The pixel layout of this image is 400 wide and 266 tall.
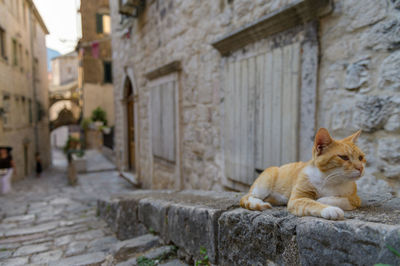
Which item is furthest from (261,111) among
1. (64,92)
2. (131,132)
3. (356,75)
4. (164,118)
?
(64,92)

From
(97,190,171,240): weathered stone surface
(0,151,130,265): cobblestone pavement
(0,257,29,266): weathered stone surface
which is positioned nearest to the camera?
(0,257,29,266): weathered stone surface

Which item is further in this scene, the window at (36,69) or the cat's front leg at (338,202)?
the window at (36,69)

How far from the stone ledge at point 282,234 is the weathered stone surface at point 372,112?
25.9 inches

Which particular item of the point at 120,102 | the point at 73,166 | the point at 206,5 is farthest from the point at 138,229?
the point at 73,166

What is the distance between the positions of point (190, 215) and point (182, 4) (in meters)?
3.76

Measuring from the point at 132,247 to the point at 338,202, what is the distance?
1678 mm

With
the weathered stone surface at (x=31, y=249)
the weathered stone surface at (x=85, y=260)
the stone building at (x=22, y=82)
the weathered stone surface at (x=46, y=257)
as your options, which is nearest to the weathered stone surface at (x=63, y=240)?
the weathered stone surface at (x=31, y=249)

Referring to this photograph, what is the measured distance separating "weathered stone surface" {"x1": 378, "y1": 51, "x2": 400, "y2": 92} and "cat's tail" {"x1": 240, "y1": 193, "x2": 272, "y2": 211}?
127cm

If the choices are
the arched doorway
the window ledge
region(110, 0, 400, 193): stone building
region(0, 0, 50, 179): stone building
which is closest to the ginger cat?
region(110, 0, 400, 193): stone building

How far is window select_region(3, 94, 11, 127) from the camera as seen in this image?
10298mm

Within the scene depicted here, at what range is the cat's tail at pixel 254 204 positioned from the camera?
1487 millimetres

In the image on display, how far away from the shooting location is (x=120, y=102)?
27.0 ft

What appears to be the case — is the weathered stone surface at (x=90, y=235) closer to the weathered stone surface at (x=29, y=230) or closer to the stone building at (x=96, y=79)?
the weathered stone surface at (x=29, y=230)

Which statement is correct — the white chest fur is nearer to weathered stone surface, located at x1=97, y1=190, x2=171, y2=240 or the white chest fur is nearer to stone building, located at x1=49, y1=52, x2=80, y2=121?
weathered stone surface, located at x1=97, y1=190, x2=171, y2=240
